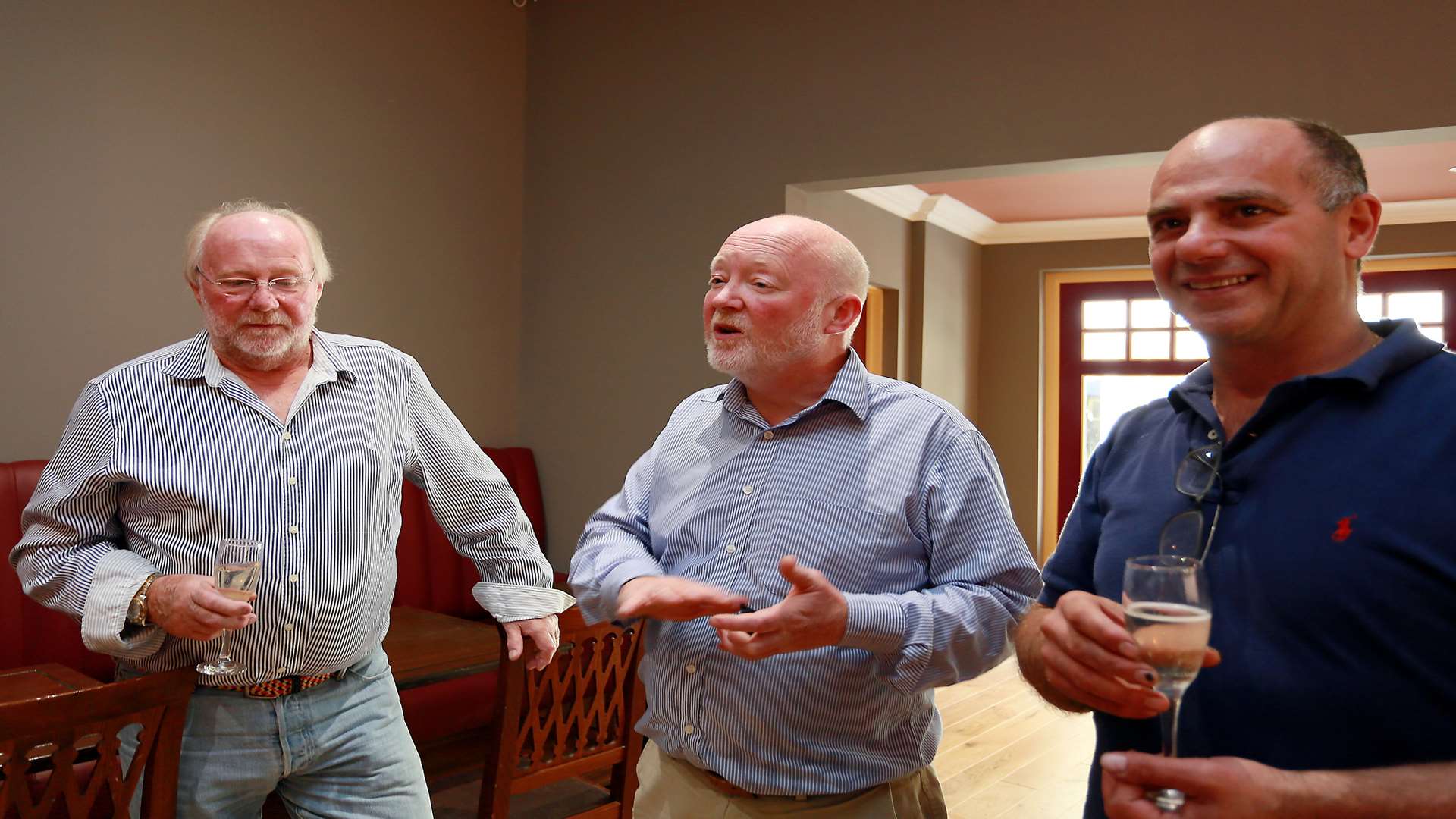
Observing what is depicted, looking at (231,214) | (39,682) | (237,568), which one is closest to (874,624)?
(237,568)

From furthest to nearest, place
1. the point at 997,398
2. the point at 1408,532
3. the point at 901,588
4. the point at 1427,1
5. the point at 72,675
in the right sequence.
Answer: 1. the point at 997,398
2. the point at 1427,1
3. the point at 72,675
4. the point at 901,588
5. the point at 1408,532

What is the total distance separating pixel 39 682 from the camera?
2318 mm

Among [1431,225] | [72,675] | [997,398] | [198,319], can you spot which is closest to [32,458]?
[198,319]

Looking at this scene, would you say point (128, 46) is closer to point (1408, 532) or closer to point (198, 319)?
point (198, 319)

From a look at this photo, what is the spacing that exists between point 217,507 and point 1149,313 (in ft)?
→ 24.2

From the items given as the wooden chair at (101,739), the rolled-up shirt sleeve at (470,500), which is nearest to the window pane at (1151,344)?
the rolled-up shirt sleeve at (470,500)

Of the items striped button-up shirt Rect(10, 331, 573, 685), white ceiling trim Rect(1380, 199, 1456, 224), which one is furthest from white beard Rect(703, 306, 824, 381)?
white ceiling trim Rect(1380, 199, 1456, 224)

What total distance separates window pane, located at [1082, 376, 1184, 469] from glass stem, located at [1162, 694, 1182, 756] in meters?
7.32

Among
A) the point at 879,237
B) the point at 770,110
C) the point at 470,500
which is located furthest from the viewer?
the point at 879,237

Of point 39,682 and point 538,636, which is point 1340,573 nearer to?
point 538,636

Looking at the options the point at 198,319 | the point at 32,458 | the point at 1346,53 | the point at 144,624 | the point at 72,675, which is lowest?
the point at 72,675

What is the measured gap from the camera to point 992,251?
8.19 metres

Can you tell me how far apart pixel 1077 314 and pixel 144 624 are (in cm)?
750

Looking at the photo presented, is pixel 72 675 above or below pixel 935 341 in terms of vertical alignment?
below
